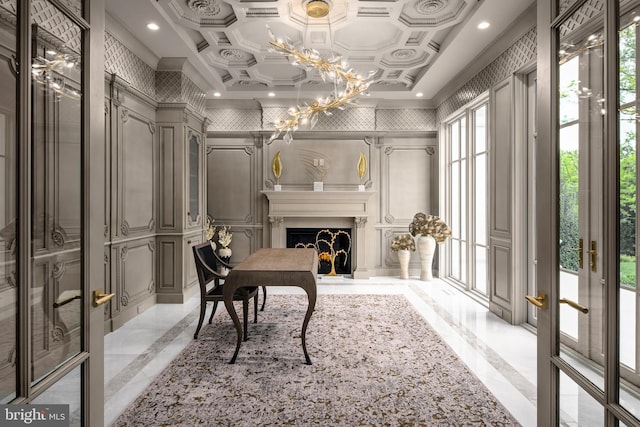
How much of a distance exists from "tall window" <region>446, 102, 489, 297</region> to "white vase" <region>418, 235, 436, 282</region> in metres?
0.33

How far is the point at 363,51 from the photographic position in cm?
438

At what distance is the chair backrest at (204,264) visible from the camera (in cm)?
315

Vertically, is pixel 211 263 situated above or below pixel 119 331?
above

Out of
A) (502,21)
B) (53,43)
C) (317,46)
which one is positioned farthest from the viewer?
(317,46)

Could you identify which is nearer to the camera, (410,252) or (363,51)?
(363,51)

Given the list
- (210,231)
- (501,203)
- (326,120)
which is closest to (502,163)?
(501,203)

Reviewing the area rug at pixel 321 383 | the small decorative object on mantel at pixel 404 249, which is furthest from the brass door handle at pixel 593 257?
the small decorative object on mantel at pixel 404 249

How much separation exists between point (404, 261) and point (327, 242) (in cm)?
131

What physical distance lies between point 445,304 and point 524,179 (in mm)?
1698

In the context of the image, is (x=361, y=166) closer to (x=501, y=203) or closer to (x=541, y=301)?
(x=501, y=203)

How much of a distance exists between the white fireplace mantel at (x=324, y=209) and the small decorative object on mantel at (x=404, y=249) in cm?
51

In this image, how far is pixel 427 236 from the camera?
5.73m

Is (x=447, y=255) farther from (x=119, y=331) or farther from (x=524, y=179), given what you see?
(x=119, y=331)

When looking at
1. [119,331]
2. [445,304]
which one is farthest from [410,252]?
[119,331]
